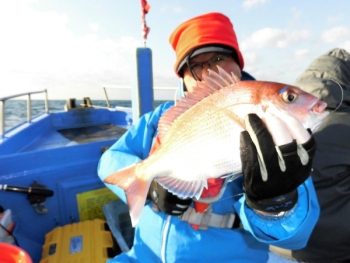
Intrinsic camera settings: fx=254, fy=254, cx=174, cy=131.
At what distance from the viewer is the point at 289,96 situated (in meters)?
1.14

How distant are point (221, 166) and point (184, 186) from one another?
245mm

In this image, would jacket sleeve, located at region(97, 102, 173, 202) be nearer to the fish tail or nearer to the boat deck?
the fish tail

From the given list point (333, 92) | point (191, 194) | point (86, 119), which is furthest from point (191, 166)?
point (86, 119)

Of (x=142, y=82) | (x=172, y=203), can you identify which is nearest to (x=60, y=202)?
(x=172, y=203)

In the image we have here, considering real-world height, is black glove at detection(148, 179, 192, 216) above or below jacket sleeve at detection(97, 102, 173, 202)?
below

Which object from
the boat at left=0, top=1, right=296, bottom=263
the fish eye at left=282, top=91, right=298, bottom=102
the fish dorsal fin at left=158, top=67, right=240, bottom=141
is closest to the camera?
the fish eye at left=282, top=91, right=298, bottom=102

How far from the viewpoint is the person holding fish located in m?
1.15

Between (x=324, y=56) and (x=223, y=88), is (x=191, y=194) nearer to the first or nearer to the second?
(x=223, y=88)

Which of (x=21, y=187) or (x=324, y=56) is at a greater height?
(x=324, y=56)

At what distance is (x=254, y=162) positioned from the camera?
1.20 m

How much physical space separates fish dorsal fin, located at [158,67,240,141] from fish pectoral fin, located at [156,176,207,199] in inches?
9.9

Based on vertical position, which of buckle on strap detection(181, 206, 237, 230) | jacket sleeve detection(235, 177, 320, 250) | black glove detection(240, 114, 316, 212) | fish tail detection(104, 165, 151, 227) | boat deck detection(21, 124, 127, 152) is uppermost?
black glove detection(240, 114, 316, 212)

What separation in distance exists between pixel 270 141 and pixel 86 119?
6055 mm

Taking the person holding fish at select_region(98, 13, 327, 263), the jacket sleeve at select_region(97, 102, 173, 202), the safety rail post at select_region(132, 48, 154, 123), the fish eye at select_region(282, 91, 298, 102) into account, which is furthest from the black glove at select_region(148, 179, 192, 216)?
the safety rail post at select_region(132, 48, 154, 123)
